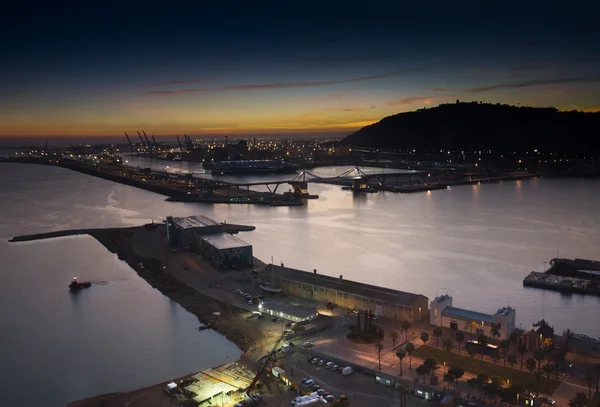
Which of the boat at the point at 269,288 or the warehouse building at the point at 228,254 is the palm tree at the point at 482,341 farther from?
the warehouse building at the point at 228,254

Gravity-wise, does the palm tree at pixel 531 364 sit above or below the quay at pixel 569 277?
above

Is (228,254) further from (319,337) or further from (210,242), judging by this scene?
(319,337)

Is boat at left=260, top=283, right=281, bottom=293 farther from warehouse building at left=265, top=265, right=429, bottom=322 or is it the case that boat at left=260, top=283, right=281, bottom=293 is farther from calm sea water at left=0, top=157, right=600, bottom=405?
calm sea water at left=0, top=157, right=600, bottom=405

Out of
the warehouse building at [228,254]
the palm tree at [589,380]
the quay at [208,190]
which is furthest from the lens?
the quay at [208,190]

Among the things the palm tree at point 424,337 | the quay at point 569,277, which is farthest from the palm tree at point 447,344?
the quay at point 569,277

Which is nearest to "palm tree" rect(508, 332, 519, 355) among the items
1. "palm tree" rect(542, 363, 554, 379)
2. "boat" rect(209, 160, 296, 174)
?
"palm tree" rect(542, 363, 554, 379)
